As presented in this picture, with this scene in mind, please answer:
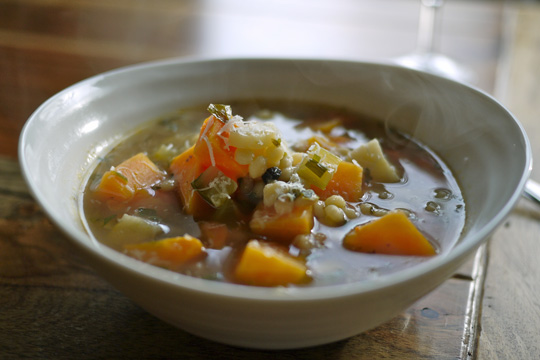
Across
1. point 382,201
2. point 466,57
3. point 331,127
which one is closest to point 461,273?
point 382,201

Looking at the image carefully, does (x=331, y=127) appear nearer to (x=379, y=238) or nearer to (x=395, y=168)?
(x=395, y=168)

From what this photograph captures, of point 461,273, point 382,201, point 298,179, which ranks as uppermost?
point 298,179

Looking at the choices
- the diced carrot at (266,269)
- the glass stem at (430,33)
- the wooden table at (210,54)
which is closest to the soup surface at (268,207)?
the diced carrot at (266,269)

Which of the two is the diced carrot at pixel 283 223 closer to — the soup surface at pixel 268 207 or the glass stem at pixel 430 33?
the soup surface at pixel 268 207

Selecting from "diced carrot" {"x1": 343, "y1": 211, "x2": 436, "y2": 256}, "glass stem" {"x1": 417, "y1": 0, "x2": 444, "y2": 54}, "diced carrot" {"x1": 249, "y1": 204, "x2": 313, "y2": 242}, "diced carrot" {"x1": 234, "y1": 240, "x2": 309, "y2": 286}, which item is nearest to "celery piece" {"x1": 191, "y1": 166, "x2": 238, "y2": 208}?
"diced carrot" {"x1": 249, "y1": 204, "x2": 313, "y2": 242}

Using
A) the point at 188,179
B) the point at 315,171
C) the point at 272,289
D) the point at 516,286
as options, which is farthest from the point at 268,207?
the point at 516,286

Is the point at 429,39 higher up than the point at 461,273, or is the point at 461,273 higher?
the point at 429,39

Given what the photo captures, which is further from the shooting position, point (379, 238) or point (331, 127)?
point (331, 127)
